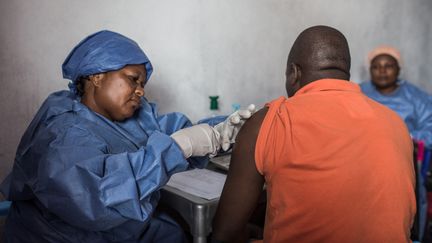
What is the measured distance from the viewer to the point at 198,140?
1231 mm

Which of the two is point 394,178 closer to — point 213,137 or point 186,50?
point 213,137

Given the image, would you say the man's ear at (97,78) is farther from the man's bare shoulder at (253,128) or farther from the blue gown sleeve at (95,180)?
the man's bare shoulder at (253,128)

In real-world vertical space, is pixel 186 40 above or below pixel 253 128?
above

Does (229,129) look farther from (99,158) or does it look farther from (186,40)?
(186,40)

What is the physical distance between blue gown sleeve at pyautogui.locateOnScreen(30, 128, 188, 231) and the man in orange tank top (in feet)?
0.85

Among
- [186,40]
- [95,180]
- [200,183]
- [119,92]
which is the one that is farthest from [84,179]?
[186,40]

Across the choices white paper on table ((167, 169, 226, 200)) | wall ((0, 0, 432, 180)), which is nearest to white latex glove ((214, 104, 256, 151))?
white paper on table ((167, 169, 226, 200))

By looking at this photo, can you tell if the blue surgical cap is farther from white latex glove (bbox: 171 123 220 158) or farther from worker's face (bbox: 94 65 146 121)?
white latex glove (bbox: 171 123 220 158)

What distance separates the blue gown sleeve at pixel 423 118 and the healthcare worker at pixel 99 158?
1.59 m

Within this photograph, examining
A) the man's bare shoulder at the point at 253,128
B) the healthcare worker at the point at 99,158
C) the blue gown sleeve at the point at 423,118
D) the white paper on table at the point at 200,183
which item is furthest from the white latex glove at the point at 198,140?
the blue gown sleeve at the point at 423,118

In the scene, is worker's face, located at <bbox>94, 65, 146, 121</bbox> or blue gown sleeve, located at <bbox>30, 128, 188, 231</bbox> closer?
blue gown sleeve, located at <bbox>30, 128, 188, 231</bbox>

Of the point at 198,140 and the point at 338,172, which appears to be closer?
the point at 338,172

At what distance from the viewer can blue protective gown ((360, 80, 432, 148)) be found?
8.20ft

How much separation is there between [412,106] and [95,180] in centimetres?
230
